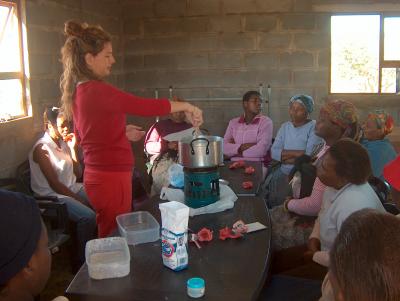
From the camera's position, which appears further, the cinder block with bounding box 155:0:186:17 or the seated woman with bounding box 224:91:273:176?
the cinder block with bounding box 155:0:186:17

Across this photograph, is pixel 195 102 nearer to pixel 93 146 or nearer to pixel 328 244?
pixel 93 146

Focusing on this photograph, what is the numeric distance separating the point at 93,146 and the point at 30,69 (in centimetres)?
143

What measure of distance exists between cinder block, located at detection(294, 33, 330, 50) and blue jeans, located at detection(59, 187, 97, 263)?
314cm

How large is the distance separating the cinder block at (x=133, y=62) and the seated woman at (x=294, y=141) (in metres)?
2.03

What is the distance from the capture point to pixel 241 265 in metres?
1.78

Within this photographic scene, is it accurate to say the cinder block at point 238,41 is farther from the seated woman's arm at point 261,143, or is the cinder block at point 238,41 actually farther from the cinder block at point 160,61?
the seated woman's arm at point 261,143

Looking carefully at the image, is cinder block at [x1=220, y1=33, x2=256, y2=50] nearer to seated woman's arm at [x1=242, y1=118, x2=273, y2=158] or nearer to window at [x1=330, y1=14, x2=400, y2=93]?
window at [x1=330, y1=14, x2=400, y2=93]

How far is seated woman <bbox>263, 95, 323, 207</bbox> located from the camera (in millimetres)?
4148

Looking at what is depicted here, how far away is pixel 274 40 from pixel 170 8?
123 centimetres

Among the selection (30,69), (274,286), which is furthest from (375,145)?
(30,69)

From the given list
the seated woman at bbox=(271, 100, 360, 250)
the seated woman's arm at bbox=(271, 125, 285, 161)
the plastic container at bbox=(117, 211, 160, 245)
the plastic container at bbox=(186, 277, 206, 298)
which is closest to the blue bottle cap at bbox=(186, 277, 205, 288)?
the plastic container at bbox=(186, 277, 206, 298)

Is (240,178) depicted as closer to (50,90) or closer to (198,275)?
(198,275)

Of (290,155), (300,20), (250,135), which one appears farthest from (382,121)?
(300,20)

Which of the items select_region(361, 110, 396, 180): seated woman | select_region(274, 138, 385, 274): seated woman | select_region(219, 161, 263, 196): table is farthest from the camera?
select_region(361, 110, 396, 180): seated woman
